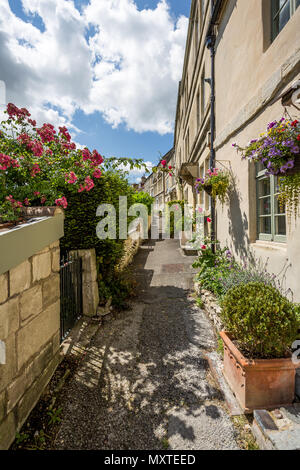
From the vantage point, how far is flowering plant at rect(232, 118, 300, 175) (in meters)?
2.49

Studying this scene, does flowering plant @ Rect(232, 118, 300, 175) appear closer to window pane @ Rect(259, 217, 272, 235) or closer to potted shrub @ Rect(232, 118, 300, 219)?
potted shrub @ Rect(232, 118, 300, 219)

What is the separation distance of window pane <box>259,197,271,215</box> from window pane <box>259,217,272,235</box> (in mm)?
109

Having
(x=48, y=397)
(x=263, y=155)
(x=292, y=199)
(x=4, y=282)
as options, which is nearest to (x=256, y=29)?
(x=263, y=155)

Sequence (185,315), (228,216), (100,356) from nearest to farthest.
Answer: (100,356)
(185,315)
(228,216)

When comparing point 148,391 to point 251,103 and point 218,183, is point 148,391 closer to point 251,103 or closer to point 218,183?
point 218,183

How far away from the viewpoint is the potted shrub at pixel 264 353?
6.63 feet

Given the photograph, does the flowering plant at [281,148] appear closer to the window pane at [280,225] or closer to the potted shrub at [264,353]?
the window pane at [280,225]

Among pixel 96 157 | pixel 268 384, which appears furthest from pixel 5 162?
pixel 268 384

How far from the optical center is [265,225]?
3.83 m

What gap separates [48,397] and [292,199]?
374cm

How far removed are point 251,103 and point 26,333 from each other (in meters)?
4.71

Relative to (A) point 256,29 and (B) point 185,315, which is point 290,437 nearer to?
(B) point 185,315

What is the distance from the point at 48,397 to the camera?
2.38 meters

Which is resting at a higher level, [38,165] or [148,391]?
[38,165]
